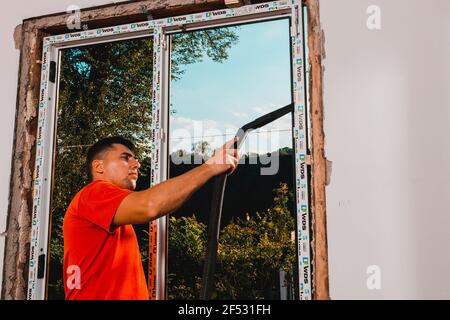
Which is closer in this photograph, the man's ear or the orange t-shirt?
the orange t-shirt

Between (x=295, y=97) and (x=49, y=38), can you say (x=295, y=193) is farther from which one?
(x=49, y=38)

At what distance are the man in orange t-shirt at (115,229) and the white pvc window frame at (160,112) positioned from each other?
12 cm

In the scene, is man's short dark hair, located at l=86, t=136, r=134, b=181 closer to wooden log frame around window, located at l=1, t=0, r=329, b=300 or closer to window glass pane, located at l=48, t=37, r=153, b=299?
window glass pane, located at l=48, t=37, r=153, b=299

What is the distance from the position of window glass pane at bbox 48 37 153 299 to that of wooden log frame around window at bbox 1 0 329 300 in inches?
5.3

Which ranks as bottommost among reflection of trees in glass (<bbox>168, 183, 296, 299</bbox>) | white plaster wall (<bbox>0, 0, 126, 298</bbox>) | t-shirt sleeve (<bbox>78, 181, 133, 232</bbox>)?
reflection of trees in glass (<bbox>168, 183, 296, 299</bbox>)

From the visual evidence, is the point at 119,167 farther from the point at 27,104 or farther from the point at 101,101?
the point at 27,104

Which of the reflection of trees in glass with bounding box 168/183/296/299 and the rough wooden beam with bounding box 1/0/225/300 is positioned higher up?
the rough wooden beam with bounding box 1/0/225/300

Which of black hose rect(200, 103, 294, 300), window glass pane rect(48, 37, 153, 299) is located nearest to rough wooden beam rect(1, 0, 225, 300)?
window glass pane rect(48, 37, 153, 299)

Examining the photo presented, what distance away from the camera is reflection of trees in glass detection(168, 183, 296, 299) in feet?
6.92

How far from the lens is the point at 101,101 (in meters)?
2.51

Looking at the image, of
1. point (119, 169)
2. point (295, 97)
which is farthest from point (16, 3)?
point (295, 97)

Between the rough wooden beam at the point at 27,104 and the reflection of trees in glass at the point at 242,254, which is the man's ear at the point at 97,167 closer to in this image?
the rough wooden beam at the point at 27,104

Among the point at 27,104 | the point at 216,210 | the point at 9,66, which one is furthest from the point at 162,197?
the point at 9,66

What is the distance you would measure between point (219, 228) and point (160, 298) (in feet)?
1.51
